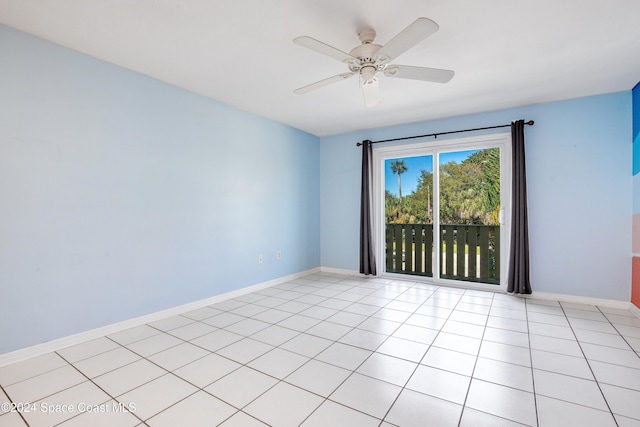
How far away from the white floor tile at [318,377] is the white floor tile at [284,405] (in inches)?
2.3

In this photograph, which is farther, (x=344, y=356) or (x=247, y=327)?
(x=247, y=327)

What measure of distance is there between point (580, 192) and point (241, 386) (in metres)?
4.20

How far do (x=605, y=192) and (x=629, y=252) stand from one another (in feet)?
2.32

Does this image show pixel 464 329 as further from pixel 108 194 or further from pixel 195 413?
pixel 108 194

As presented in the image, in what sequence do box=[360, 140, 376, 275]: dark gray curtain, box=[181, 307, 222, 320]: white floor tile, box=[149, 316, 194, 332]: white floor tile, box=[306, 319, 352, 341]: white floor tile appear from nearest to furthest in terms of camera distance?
1. box=[306, 319, 352, 341]: white floor tile
2. box=[149, 316, 194, 332]: white floor tile
3. box=[181, 307, 222, 320]: white floor tile
4. box=[360, 140, 376, 275]: dark gray curtain

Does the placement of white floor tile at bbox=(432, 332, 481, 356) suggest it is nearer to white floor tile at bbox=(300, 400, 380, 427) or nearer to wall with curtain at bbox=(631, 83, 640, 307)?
white floor tile at bbox=(300, 400, 380, 427)

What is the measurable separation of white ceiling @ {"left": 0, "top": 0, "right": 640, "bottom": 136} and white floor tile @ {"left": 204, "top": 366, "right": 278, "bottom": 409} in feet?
8.10

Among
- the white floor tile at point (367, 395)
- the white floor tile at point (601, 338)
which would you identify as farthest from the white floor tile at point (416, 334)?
the white floor tile at point (601, 338)

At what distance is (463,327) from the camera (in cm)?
279

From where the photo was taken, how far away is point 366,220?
190 inches

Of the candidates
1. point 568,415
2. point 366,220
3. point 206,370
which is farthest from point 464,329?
point 366,220

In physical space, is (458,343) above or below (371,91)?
below

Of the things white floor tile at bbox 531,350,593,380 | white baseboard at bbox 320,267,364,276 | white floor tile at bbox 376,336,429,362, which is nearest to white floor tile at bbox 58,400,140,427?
white floor tile at bbox 376,336,429,362

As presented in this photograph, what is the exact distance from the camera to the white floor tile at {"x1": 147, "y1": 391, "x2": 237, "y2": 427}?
60.3 inches
